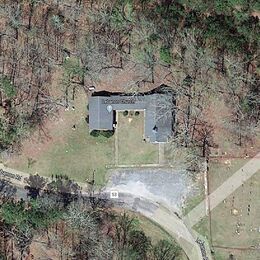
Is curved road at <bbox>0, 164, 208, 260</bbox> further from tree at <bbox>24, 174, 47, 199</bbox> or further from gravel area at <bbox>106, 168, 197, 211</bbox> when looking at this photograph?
tree at <bbox>24, 174, 47, 199</bbox>

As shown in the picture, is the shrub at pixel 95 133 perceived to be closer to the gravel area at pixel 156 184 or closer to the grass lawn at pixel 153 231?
the gravel area at pixel 156 184

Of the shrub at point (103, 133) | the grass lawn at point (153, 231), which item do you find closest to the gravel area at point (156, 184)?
the grass lawn at point (153, 231)

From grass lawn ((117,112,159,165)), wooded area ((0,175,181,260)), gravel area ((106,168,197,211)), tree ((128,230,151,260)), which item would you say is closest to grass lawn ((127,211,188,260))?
Answer: wooded area ((0,175,181,260))

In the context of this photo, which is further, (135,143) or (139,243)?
(139,243)

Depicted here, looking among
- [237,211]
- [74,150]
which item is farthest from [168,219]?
[74,150]

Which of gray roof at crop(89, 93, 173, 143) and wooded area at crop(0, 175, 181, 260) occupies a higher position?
gray roof at crop(89, 93, 173, 143)

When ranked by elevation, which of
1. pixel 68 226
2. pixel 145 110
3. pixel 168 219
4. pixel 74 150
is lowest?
pixel 68 226

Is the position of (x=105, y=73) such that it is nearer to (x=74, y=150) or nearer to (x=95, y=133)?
(x=95, y=133)
